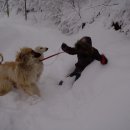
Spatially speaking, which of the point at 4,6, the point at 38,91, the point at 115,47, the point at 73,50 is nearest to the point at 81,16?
the point at 115,47

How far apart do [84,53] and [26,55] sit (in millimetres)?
1069

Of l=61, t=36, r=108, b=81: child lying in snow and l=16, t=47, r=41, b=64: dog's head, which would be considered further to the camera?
l=61, t=36, r=108, b=81: child lying in snow

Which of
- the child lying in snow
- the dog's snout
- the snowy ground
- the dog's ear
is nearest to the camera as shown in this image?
the snowy ground

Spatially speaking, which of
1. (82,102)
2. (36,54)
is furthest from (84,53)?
(82,102)

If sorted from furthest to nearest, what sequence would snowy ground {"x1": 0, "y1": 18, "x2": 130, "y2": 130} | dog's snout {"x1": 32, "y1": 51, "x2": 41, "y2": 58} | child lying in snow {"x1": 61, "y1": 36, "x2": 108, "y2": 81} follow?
child lying in snow {"x1": 61, "y1": 36, "x2": 108, "y2": 81} → dog's snout {"x1": 32, "y1": 51, "x2": 41, "y2": 58} → snowy ground {"x1": 0, "y1": 18, "x2": 130, "y2": 130}

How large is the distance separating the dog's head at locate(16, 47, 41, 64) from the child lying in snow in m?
0.59

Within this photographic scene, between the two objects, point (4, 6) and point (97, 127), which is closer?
point (97, 127)

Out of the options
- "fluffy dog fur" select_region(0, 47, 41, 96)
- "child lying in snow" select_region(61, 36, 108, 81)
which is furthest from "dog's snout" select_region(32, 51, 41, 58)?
"child lying in snow" select_region(61, 36, 108, 81)

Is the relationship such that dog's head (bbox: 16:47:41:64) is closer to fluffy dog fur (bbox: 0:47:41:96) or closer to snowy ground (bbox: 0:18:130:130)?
fluffy dog fur (bbox: 0:47:41:96)

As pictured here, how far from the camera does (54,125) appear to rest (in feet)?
9.62

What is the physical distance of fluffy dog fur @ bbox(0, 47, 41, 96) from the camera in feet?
11.9

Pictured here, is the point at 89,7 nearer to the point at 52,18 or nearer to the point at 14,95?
the point at 52,18

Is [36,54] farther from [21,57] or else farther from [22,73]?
[22,73]

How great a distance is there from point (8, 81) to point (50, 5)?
287 inches
